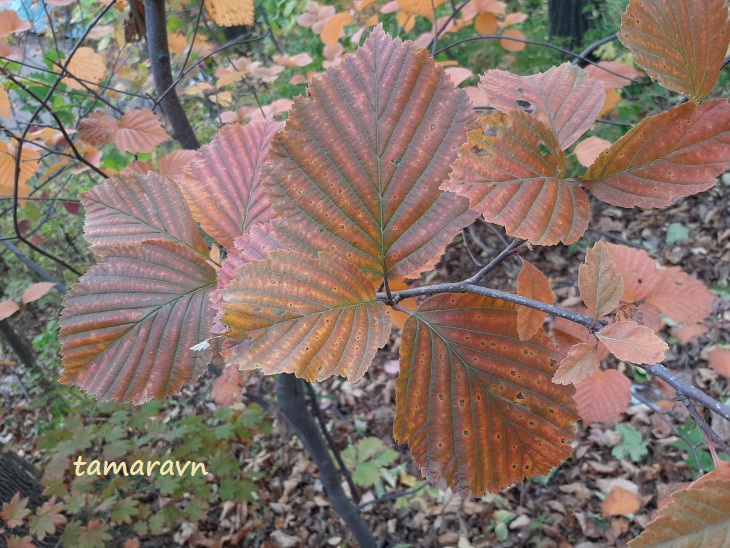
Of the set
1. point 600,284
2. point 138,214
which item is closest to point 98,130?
point 138,214

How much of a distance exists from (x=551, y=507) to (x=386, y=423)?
1.00m

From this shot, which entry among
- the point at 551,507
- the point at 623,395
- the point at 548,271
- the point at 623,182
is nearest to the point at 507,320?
the point at 623,182

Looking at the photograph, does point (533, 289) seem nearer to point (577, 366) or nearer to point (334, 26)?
point (577, 366)

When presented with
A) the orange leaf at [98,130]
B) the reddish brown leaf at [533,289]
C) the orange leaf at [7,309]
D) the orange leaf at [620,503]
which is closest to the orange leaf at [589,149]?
the reddish brown leaf at [533,289]

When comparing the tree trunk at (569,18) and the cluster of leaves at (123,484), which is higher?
the tree trunk at (569,18)

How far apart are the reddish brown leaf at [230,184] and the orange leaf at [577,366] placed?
1.59 feet

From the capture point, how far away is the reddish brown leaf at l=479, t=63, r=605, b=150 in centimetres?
58

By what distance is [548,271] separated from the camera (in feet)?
11.0

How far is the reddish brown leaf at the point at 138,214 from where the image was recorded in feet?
2.64

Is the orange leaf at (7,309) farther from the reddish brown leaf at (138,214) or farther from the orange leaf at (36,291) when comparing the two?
the reddish brown leaf at (138,214)

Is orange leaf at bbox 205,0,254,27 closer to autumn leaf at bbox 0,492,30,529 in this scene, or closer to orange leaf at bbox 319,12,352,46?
orange leaf at bbox 319,12,352,46

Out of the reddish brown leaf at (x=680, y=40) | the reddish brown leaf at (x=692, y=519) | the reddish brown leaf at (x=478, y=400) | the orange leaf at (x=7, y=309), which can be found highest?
the orange leaf at (x=7, y=309)

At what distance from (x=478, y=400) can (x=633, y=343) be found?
210mm

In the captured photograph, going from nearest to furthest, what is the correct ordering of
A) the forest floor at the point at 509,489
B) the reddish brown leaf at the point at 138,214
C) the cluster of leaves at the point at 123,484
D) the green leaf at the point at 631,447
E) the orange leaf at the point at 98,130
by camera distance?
the reddish brown leaf at the point at 138,214, the orange leaf at the point at 98,130, the cluster of leaves at the point at 123,484, the forest floor at the point at 509,489, the green leaf at the point at 631,447
